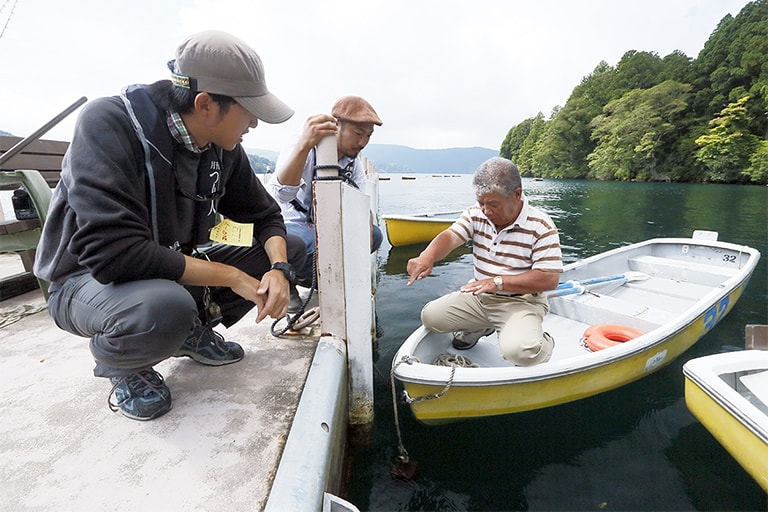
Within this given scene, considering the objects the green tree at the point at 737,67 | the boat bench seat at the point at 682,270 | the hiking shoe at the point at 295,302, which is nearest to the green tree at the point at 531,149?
the green tree at the point at 737,67

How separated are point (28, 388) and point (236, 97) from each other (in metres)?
1.93

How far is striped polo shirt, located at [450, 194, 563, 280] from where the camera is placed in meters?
2.77

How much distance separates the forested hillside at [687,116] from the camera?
32156 mm

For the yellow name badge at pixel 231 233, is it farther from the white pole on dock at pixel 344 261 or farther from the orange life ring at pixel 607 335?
the orange life ring at pixel 607 335

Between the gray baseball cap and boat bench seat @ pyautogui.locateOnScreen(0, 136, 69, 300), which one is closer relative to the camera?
the gray baseball cap

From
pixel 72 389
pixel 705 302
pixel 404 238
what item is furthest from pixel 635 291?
pixel 72 389

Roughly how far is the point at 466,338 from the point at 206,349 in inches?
88.9

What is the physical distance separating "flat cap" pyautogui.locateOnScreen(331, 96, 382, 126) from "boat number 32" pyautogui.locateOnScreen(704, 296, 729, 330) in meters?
4.08

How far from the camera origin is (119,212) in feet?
4.63

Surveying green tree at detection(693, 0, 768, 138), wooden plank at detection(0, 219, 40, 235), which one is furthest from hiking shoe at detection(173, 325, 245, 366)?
green tree at detection(693, 0, 768, 138)

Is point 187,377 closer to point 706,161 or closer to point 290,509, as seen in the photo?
point 290,509

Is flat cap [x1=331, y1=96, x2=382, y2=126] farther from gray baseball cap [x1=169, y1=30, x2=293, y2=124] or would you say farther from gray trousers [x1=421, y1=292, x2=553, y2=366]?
gray trousers [x1=421, y1=292, x2=553, y2=366]

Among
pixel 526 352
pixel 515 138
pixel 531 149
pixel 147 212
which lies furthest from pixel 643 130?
pixel 515 138

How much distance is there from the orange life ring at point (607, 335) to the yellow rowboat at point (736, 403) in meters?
0.82
